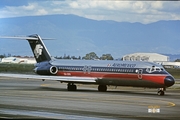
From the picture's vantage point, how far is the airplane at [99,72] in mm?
30000

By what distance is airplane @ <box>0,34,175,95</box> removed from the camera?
30.0 metres

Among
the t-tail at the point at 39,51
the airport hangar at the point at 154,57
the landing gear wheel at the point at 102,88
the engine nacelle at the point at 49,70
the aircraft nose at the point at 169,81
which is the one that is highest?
the t-tail at the point at 39,51

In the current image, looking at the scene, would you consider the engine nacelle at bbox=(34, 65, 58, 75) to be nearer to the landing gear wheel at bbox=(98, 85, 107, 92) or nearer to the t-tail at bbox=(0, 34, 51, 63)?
the t-tail at bbox=(0, 34, 51, 63)

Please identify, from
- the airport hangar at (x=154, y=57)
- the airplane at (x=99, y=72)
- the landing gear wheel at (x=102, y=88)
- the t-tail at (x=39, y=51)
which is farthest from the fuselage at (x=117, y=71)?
the airport hangar at (x=154, y=57)

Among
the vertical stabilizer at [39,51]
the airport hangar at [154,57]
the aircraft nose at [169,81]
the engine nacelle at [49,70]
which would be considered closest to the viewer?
the airport hangar at [154,57]

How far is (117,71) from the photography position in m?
31.9

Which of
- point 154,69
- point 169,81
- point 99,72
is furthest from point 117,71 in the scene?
point 169,81

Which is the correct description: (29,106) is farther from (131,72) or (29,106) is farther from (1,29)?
(131,72)

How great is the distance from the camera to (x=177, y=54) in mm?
13133

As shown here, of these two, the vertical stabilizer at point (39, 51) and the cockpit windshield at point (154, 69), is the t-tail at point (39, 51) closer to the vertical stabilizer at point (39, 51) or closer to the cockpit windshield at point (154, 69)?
the vertical stabilizer at point (39, 51)

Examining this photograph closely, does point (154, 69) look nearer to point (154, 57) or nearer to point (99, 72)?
point (99, 72)

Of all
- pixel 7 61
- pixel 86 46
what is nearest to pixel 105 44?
pixel 86 46

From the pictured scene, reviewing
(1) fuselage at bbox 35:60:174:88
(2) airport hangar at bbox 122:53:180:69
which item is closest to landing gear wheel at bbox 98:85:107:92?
(1) fuselage at bbox 35:60:174:88

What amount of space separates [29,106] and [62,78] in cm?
1378
